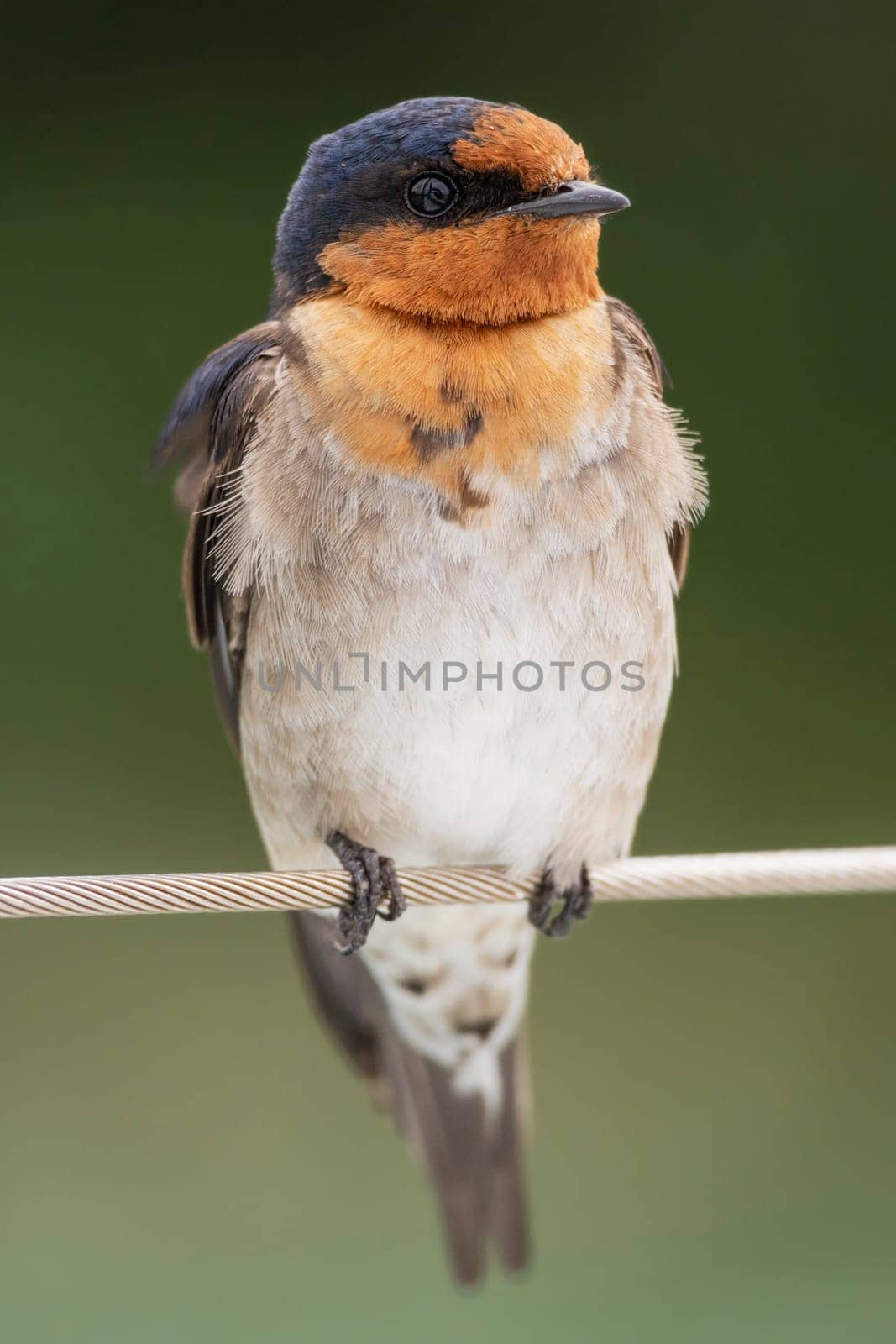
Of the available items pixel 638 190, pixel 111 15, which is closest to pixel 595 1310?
pixel 638 190

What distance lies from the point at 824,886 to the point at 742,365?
1239 mm

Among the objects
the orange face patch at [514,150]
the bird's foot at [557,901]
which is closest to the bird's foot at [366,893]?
the bird's foot at [557,901]

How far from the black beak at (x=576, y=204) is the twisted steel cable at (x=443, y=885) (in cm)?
51

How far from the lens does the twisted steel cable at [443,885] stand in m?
1.01

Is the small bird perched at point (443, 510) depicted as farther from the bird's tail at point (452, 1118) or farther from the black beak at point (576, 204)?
the bird's tail at point (452, 1118)

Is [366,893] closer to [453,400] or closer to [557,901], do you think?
[557,901]

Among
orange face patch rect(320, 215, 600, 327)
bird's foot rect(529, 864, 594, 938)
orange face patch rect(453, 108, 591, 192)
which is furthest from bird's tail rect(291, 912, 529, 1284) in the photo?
orange face patch rect(453, 108, 591, 192)

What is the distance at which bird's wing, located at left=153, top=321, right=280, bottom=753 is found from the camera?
4.23 feet

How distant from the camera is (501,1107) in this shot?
1.68 metres

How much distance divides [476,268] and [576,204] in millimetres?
91

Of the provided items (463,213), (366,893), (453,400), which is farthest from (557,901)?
(463,213)

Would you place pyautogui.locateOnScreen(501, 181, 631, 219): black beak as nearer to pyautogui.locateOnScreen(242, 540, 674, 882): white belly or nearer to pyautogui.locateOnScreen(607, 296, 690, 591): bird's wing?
pyautogui.locateOnScreen(607, 296, 690, 591): bird's wing

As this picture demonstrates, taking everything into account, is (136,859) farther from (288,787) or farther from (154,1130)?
(288,787)

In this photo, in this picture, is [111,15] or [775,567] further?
[775,567]
